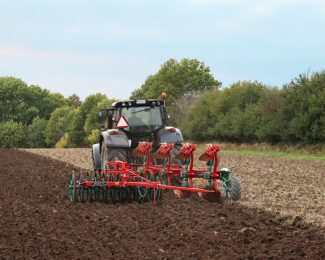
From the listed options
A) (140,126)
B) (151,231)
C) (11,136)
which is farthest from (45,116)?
(151,231)

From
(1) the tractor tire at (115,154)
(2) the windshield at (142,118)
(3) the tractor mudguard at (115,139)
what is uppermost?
(2) the windshield at (142,118)

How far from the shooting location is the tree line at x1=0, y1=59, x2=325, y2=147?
3162 cm

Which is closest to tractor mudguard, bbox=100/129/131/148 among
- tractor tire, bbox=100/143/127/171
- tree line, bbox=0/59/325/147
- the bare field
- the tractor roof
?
tractor tire, bbox=100/143/127/171

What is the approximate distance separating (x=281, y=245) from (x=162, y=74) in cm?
6507

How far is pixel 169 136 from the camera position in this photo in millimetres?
13086

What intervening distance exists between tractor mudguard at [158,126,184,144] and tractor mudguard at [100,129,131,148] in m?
0.73

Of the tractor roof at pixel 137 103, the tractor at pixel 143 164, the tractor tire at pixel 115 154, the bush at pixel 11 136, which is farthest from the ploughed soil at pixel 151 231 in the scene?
the bush at pixel 11 136

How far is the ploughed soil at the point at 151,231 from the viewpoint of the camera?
6.50 metres

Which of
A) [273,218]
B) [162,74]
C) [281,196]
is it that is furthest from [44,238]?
[162,74]

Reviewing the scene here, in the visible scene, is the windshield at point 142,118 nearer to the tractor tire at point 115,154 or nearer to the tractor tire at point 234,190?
the tractor tire at point 115,154

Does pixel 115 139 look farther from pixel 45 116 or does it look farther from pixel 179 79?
pixel 45 116

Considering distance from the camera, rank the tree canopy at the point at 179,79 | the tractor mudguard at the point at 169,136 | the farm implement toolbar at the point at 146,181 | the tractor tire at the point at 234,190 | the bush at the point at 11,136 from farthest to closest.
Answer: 1. the tree canopy at the point at 179,79
2. the bush at the point at 11,136
3. the tractor mudguard at the point at 169,136
4. the tractor tire at the point at 234,190
5. the farm implement toolbar at the point at 146,181

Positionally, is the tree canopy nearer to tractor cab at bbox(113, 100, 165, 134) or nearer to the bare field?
the bare field

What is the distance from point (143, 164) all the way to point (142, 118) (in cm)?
145
